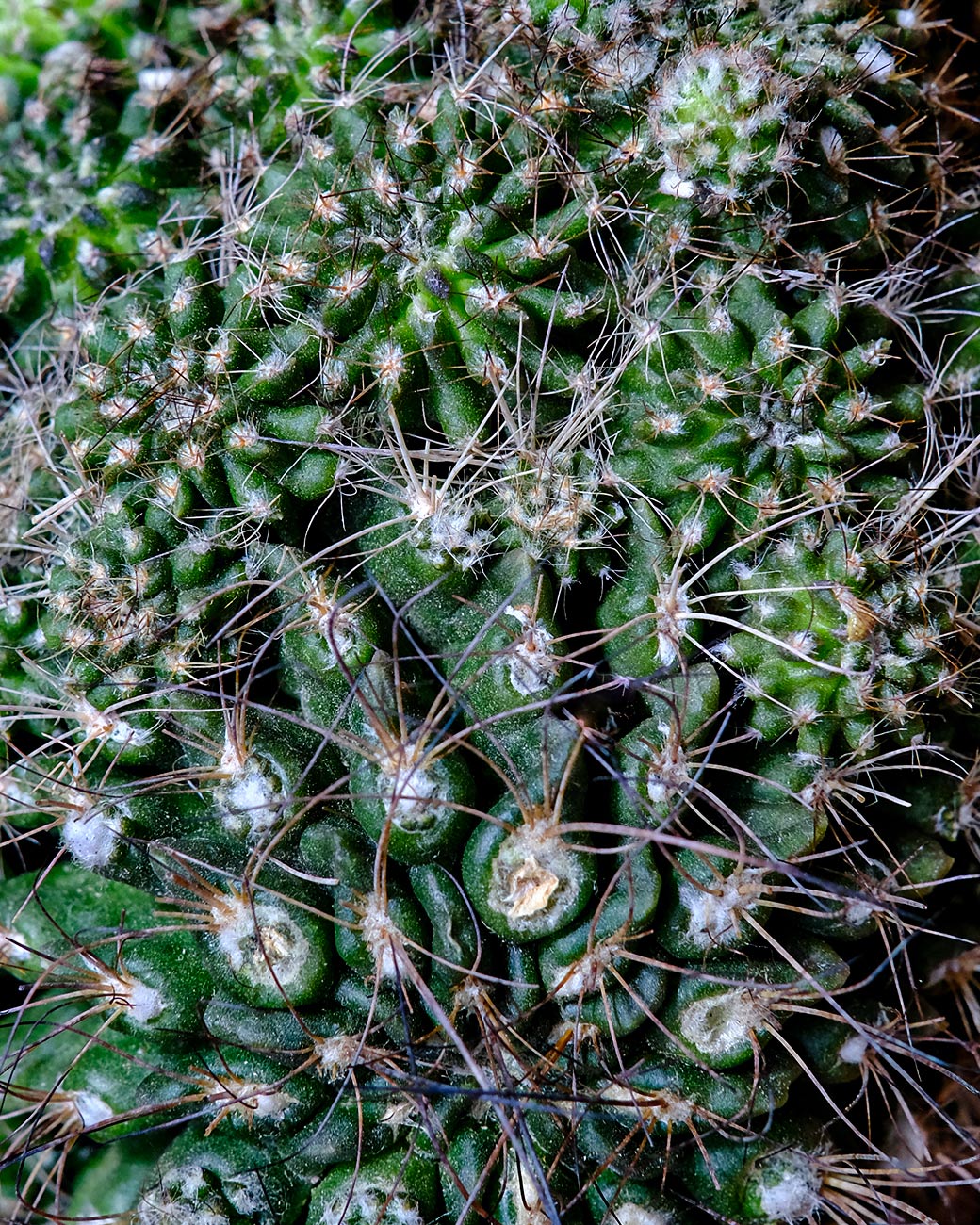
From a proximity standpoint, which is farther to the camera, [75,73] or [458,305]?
[75,73]

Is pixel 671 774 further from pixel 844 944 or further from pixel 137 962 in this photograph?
pixel 137 962

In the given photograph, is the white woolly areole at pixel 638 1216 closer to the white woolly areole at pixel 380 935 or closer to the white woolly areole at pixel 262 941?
the white woolly areole at pixel 380 935

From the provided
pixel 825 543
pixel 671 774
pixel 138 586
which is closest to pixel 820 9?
pixel 825 543

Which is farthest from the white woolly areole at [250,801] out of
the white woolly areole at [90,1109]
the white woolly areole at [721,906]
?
the white woolly areole at [721,906]

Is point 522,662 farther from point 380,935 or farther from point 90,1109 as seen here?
point 90,1109

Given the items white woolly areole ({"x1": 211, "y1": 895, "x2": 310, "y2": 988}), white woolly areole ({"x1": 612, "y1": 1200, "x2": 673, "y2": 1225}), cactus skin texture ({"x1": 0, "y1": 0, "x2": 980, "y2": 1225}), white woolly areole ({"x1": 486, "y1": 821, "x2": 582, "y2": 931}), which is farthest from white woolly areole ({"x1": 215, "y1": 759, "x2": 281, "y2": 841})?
white woolly areole ({"x1": 612, "y1": 1200, "x2": 673, "y2": 1225})
